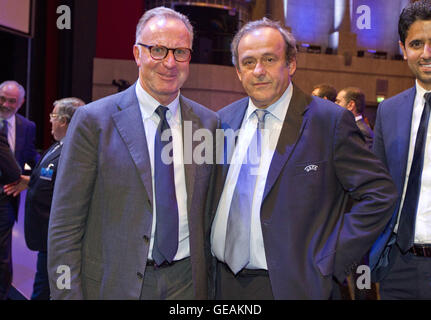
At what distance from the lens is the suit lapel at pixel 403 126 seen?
5.99 ft

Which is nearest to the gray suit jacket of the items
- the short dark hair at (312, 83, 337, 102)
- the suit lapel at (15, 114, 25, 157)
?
the short dark hair at (312, 83, 337, 102)

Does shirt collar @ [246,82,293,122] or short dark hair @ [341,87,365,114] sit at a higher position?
short dark hair @ [341,87,365,114]

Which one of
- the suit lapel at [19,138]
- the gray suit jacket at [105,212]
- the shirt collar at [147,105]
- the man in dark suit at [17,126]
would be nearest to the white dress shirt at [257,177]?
the gray suit jacket at [105,212]

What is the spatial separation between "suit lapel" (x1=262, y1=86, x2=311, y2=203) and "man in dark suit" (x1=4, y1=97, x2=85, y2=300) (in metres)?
2.02

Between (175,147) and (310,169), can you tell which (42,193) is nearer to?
(175,147)

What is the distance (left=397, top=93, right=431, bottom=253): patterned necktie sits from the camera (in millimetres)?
1764

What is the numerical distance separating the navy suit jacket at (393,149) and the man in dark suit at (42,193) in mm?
2213

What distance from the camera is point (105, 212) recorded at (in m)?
1.66

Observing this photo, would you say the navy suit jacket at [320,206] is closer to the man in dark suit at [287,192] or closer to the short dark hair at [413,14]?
the man in dark suit at [287,192]

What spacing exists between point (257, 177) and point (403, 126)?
0.64 meters

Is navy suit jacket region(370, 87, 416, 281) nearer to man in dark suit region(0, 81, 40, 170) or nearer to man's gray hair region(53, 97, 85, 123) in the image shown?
man's gray hair region(53, 97, 85, 123)

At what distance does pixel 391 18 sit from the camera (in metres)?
10.4

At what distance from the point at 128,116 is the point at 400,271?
119cm

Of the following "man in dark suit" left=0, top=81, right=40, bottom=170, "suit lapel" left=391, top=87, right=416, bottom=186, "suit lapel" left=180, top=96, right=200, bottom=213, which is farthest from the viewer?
"man in dark suit" left=0, top=81, right=40, bottom=170
